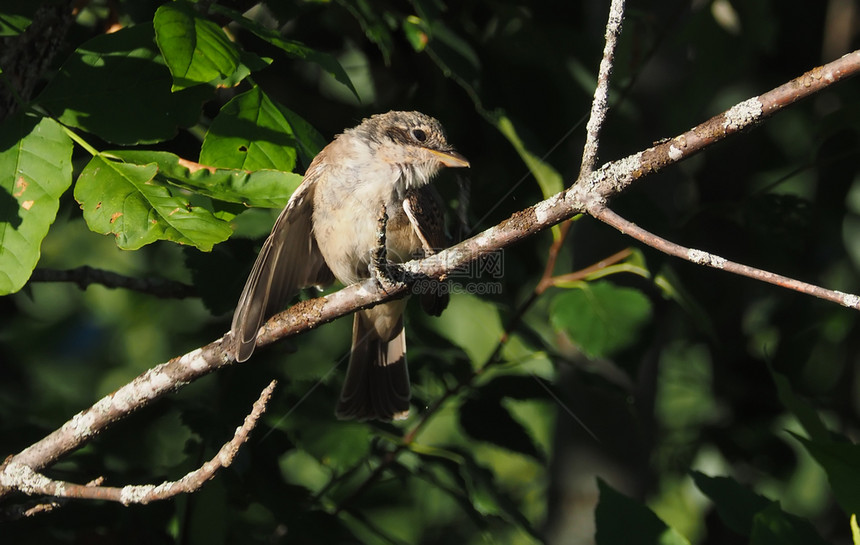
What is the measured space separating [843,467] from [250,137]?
1.79 metres

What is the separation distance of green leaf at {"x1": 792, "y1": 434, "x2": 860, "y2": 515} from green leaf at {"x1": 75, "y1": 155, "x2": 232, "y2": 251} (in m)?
1.62

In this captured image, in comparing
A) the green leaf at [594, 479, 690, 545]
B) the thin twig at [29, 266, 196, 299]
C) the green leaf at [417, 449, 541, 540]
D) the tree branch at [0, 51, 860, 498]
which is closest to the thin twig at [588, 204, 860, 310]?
the tree branch at [0, 51, 860, 498]

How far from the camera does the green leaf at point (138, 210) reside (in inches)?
80.7

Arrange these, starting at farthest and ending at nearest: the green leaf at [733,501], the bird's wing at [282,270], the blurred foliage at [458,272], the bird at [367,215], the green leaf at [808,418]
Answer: the bird at [367,215] → the green leaf at [733,501] → the green leaf at [808,418] → the bird's wing at [282,270] → the blurred foliage at [458,272]

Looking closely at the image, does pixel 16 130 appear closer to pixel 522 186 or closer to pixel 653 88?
pixel 522 186

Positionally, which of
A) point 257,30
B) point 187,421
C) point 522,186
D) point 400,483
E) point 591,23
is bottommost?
point 400,483

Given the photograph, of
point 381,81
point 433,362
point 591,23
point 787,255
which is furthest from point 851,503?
point 381,81

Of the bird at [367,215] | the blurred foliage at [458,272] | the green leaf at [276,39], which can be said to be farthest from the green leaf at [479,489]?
the green leaf at [276,39]

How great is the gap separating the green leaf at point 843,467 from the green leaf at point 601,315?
85 cm

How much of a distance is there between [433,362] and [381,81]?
4.09ft

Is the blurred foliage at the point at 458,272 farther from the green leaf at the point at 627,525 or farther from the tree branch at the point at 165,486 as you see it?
the tree branch at the point at 165,486

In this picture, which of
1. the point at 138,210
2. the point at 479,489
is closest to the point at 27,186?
the point at 138,210

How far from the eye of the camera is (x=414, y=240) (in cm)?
344

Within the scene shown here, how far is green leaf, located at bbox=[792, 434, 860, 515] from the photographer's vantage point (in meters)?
2.43
